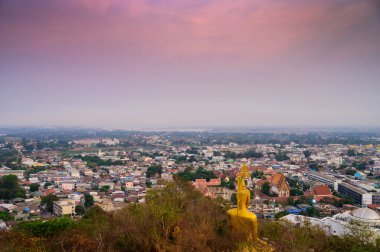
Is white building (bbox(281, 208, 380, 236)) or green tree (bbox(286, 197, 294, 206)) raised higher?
white building (bbox(281, 208, 380, 236))

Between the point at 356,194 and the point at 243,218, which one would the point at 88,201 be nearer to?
the point at 243,218

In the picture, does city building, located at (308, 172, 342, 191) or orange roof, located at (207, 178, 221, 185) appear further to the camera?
city building, located at (308, 172, 342, 191)

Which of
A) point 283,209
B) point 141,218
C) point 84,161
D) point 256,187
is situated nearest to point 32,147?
point 84,161

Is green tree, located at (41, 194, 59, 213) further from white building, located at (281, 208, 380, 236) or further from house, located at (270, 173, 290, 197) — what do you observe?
house, located at (270, 173, 290, 197)

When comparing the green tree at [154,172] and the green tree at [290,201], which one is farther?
the green tree at [154,172]

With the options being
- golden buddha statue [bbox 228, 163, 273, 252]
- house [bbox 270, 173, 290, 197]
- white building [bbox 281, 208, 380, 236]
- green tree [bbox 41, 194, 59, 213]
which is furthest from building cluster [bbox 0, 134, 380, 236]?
golden buddha statue [bbox 228, 163, 273, 252]

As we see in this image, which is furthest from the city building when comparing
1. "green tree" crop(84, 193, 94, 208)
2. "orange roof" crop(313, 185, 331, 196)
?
"green tree" crop(84, 193, 94, 208)

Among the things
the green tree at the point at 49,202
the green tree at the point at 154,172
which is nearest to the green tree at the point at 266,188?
the green tree at the point at 154,172

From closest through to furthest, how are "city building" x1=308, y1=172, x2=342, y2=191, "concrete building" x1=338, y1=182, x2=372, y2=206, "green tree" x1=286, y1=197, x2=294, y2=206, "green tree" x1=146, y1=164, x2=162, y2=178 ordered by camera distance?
"green tree" x1=286, y1=197, x2=294, y2=206
"concrete building" x1=338, y1=182, x2=372, y2=206
"city building" x1=308, y1=172, x2=342, y2=191
"green tree" x1=146, y1=164, x2=162, y2=178

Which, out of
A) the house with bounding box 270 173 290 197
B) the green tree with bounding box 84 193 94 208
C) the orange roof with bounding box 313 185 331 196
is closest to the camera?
the green tree with bounding box 84 193 94 208

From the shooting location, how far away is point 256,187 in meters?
26.1

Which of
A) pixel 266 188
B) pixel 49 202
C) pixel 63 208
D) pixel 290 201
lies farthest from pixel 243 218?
pixel 266 188

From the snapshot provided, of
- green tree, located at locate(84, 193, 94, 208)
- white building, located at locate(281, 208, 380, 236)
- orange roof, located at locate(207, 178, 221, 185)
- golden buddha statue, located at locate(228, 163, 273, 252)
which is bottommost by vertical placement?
green tree, located at locate(84, 193, 94, 208)

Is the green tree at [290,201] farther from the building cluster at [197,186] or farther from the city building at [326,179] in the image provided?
the city building at [326,179]
